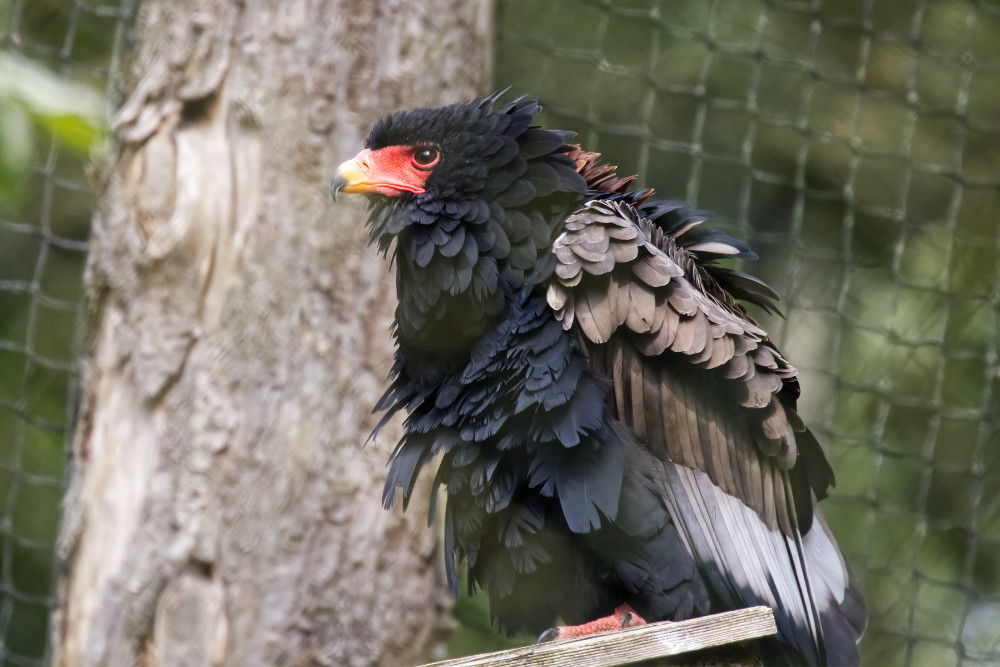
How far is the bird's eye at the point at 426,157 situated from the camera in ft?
8.87

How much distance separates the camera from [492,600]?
8.88 ft

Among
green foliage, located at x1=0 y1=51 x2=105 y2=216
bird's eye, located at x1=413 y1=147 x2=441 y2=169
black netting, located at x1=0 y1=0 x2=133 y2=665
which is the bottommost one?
black netting, located at x1=0 y1=0 x2=133 y2=665

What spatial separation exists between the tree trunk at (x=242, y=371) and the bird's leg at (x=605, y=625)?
1278 mm

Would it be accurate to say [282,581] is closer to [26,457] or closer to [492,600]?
[492,600]

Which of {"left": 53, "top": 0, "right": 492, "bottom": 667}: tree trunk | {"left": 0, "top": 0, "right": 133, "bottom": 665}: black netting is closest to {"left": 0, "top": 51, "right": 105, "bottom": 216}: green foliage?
{"left": 53, "top": 0, "right": 492, "bottom": 667}: tree trunk

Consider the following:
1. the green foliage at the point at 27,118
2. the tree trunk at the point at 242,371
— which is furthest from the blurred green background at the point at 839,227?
the green foliage at the point at 27,118

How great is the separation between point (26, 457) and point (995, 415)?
4652 millimetres

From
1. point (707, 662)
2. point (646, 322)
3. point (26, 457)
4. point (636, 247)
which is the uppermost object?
point (636, 247)

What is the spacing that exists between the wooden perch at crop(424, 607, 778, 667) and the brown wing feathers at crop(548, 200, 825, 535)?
58cm

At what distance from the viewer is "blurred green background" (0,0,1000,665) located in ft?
16.3

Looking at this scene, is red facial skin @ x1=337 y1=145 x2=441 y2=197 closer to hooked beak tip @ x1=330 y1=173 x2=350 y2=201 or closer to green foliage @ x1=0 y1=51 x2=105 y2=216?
hooked beak tip @ x1=330 y1=173 x2=350 y2=201

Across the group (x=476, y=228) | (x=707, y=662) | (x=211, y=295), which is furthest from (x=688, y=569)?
(x=211, y=295)

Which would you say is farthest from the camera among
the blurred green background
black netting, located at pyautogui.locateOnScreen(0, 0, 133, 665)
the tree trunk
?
the blurred green background

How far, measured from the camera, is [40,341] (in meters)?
5.12
